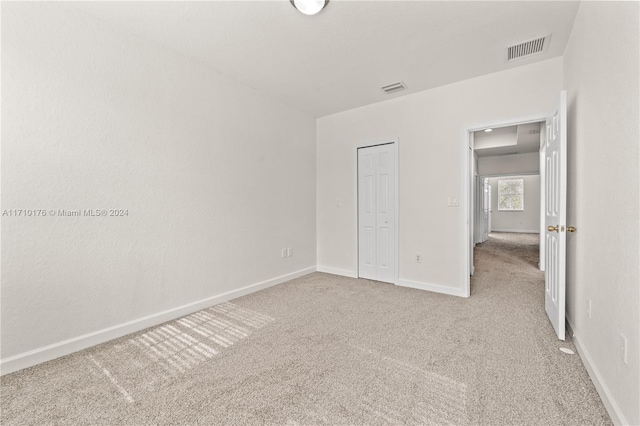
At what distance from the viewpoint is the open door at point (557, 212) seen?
7.05 feet

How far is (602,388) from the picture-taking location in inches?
60.6

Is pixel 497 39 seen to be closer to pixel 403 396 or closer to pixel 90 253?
pixel 403 396

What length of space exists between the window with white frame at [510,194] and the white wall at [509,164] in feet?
9.85

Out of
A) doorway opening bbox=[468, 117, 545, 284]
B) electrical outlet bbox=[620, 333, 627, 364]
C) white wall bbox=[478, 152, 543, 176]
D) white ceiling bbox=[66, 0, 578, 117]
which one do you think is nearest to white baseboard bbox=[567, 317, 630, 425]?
electrical outlet bbox=[620, 333, 627, 364]

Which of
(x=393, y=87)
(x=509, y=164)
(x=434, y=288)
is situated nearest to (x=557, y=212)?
(x=434, y=288)

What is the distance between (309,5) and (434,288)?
3.35m

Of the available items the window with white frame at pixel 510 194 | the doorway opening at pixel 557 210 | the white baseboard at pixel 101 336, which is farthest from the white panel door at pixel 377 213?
the window with white frame at pixel 510 194

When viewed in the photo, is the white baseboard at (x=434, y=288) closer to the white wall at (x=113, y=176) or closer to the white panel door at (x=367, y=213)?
the white panel door at (x=367, y=213)

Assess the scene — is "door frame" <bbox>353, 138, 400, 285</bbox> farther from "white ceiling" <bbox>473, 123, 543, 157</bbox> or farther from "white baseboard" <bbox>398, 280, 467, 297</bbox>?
"white ceiling" <bbox>473, 123, 543, 157</bbox>

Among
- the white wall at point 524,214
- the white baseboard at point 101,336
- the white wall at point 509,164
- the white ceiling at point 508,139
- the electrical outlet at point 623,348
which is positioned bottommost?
the white baseboard at point 101,336

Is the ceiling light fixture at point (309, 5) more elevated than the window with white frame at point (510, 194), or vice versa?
the ceiling light fixture at point (309, 5)

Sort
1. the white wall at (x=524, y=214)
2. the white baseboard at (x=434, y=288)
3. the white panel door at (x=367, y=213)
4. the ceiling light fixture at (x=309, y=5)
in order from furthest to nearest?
the white wall at (x=524, y=214) → the white panel door at (x=367, y=213) → the white baseboard at (x=434, y=288) → the ceiling light fixture at (x=309, y=5)

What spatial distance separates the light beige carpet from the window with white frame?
983 cm

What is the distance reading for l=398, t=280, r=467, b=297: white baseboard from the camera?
11.2 ft
